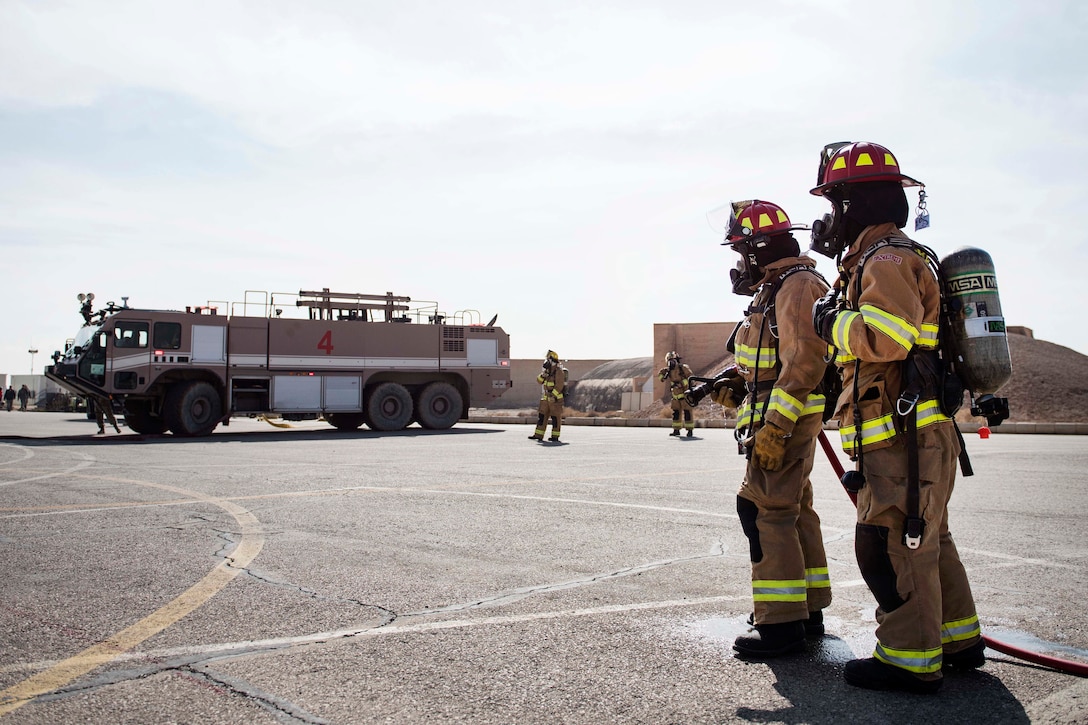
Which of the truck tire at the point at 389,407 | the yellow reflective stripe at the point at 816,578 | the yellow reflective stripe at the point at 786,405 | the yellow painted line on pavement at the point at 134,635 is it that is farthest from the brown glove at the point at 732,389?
the truck tire at the point at 389,407

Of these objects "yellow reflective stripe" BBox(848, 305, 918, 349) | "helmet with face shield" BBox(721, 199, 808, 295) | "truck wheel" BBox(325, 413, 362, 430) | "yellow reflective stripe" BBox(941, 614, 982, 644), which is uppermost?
"helmet with face shield" BBox(721, 199, 808, 295)

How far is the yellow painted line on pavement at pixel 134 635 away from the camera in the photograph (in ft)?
10.1

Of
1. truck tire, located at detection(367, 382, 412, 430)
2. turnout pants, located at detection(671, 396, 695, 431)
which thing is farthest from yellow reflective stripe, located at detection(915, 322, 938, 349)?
truck tire, located at detection(367, 382, 412, 430)

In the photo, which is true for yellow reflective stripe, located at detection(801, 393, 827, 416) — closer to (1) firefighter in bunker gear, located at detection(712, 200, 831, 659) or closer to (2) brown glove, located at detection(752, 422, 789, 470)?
(1) firefighter in bunker gear, located at detection(712, 200, 831, 659)

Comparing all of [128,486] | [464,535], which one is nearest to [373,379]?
[128,486]

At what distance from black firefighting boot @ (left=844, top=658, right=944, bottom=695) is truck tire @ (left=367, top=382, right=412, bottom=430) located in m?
19.9

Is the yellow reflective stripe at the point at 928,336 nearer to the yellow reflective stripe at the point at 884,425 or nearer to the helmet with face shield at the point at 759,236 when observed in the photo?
the yellow reflective stripe at the point at 884,425

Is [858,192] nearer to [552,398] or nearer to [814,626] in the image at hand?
[814,626]

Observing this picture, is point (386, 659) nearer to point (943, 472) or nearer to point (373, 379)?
point (943, 472)

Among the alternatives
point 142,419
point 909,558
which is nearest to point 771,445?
point 909,558

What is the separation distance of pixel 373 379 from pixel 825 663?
2009 centimetres

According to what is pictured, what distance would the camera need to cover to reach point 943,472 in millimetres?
3342

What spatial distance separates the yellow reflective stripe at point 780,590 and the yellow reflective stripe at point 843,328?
1047mm

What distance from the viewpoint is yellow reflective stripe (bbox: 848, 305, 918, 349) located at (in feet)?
10.6
